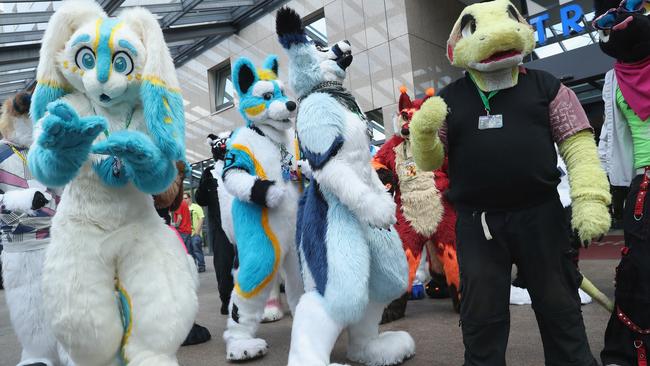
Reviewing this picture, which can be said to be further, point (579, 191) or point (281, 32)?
point (281, 32)

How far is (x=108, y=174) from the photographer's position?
6.71 feet

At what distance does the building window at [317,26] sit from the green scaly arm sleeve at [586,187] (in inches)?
363

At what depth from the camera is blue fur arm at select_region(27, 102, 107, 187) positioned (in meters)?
1.73

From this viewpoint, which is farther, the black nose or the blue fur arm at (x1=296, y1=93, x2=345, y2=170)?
the black nose

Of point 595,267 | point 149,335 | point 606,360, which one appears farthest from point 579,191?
point 595,267

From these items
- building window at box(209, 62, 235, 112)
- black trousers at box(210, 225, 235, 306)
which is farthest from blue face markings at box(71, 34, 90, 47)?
building window at box(209, 62, 235, 112)

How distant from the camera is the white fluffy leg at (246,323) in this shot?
9.65 ft

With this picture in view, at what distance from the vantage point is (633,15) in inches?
88.7

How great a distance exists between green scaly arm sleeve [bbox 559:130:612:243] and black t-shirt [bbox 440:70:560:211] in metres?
0.07

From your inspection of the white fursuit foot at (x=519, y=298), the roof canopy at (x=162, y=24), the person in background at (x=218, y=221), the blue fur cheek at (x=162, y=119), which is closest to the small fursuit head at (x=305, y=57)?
the blue fur cheek at (x=162, y=119)

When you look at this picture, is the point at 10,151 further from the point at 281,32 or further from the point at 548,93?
the point at 548,93

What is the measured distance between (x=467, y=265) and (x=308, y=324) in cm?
76

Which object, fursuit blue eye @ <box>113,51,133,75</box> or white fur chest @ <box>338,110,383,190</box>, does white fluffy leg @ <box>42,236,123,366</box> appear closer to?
fursuit blue eye @ <box>113,51,133,75</box>

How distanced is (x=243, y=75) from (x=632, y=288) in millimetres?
2587
